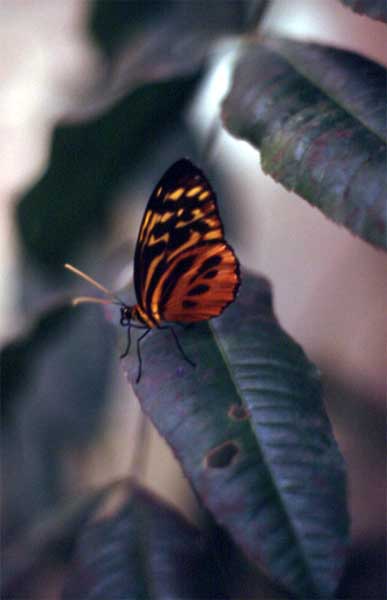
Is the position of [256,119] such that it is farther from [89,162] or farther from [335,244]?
[335,244]

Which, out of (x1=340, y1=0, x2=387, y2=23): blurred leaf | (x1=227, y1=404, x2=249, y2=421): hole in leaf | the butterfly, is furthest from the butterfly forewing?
(x1=340, y1=0, x2=387, y2=23): blurred leaf

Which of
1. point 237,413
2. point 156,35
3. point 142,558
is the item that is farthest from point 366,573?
point 156,35

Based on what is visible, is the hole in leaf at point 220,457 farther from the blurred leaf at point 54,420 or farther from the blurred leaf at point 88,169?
the blurred leaf at point 54,420

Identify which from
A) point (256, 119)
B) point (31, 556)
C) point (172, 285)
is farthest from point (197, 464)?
point (31, 556)

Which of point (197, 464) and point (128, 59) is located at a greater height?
point (128, 59)

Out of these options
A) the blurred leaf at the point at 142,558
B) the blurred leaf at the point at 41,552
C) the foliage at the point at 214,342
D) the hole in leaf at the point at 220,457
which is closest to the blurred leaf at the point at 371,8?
the foliage at the point at 214,342

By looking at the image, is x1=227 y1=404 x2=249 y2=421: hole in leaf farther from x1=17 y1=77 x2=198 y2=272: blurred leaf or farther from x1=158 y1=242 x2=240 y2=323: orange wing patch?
x1=17 y1=77 x2=198 y2=272: blurred leaf
